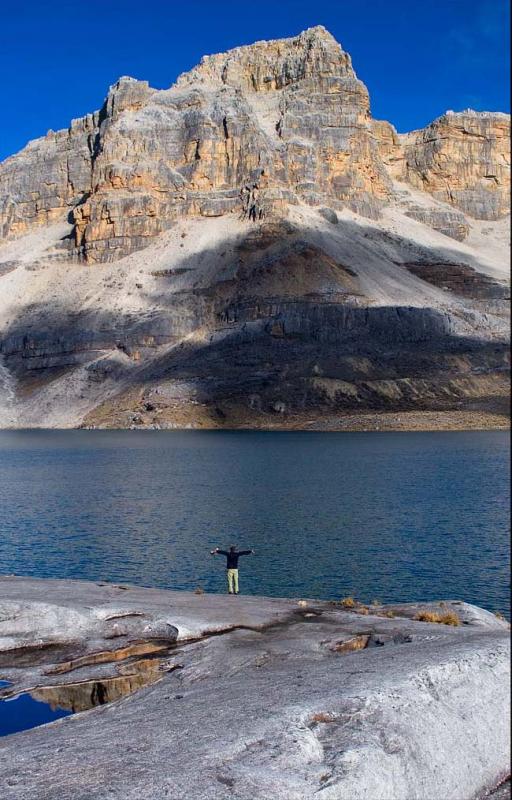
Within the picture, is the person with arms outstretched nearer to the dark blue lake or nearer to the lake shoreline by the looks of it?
the dark blue lake

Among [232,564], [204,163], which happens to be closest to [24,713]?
[232,564]

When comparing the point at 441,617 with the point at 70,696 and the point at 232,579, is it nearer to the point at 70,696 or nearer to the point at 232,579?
the point at 70,696

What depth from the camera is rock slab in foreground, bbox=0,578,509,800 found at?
8844 millimetres

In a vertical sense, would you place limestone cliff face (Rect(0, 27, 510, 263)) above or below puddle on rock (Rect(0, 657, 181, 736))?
above

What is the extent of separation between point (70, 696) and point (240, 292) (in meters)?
140

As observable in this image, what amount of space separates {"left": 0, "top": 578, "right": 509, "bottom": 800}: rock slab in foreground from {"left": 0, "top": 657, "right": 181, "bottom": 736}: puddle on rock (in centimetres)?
45

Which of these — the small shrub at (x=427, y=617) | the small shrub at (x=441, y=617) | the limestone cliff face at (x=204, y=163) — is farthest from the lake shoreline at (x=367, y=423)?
the small shrub at (x=441, y=617)

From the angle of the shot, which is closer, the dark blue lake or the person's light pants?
the person's light pants

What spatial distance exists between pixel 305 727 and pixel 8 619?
37.5ft

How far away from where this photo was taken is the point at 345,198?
187250mm

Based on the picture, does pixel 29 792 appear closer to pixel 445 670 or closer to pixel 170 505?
pixel 445 670

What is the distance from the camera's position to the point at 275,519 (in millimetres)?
45344

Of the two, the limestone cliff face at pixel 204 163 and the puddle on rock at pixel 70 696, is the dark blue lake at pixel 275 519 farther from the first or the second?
the limestone cliff face at pixel 204 163

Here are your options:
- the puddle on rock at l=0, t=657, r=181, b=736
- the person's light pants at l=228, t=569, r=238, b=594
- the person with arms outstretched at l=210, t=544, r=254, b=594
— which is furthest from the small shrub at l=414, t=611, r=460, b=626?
the person's light pants at l=228, t=569, r=238, b=594
